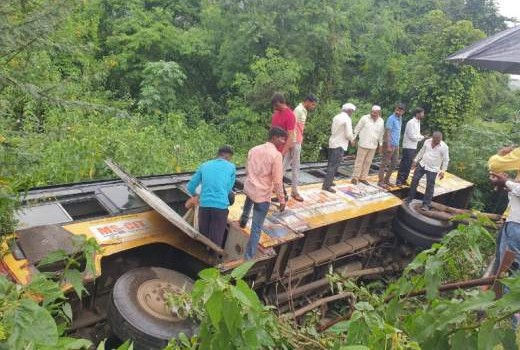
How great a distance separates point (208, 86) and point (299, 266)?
12.1m

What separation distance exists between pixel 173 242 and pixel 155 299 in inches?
29.3

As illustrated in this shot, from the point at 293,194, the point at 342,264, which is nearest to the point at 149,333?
the point at 293,194

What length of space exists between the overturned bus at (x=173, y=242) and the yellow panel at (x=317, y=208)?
0.6 inches

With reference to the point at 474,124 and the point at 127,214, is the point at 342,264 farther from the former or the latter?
the point at 474,124

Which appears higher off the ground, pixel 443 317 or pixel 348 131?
pixel 443 317

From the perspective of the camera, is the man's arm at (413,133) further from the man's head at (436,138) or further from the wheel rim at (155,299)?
the wheel rim at (155,299)

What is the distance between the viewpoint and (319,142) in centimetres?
1367

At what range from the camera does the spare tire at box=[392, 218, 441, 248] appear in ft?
23.7

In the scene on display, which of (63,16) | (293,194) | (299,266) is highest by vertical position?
(63,16)

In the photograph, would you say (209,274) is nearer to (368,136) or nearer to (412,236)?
(368,136)

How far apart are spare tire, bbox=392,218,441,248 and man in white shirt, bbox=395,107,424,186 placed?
2.74ft

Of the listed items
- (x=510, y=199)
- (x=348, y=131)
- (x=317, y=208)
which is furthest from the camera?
(x=348, y=131)

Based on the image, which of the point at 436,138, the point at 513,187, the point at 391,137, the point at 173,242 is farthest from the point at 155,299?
the point at 436,138

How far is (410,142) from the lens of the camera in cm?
782
